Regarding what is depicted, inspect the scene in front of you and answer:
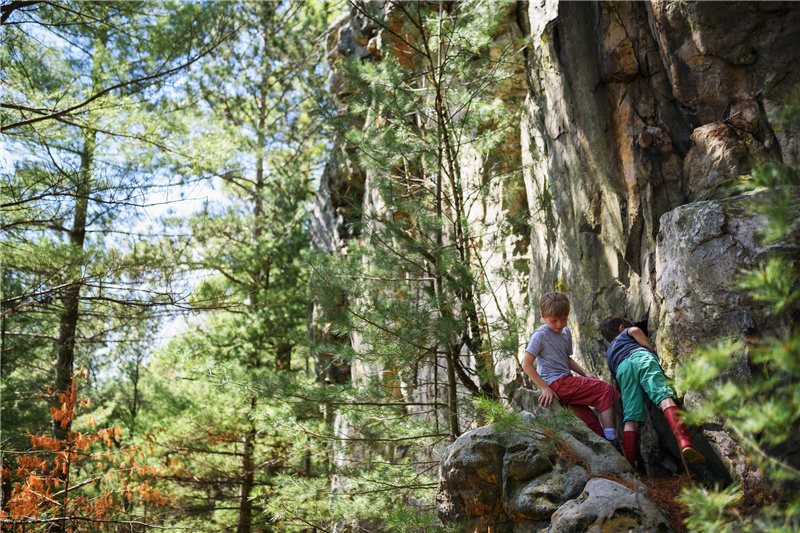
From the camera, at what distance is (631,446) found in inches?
153

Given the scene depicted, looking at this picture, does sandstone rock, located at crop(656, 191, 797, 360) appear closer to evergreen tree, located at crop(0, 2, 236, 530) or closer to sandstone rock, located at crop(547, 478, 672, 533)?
sandstone rock, located at crop(547, 478, 672, 533)

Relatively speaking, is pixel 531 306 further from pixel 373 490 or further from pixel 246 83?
pixel 246 83

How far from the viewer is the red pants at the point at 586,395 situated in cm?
416

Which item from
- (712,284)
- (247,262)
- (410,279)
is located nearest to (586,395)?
(712,284)

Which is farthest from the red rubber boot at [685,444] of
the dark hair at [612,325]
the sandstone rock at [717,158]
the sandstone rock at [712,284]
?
the sandstone rock at [717,158]

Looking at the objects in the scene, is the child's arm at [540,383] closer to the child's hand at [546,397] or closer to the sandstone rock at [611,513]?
the child's hand at [546,397]

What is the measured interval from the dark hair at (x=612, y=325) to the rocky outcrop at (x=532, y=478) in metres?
0.89

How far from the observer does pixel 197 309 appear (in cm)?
696

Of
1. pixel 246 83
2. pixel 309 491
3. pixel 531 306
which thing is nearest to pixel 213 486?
pixel 309 491

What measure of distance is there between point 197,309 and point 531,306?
13.8ft

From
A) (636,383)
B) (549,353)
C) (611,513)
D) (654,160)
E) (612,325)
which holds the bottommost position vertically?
(611,513)

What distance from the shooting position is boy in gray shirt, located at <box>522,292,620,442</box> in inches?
164

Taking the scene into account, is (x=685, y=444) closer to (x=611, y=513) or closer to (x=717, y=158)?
(x=611, y=513)

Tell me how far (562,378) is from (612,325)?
25.7 inches
